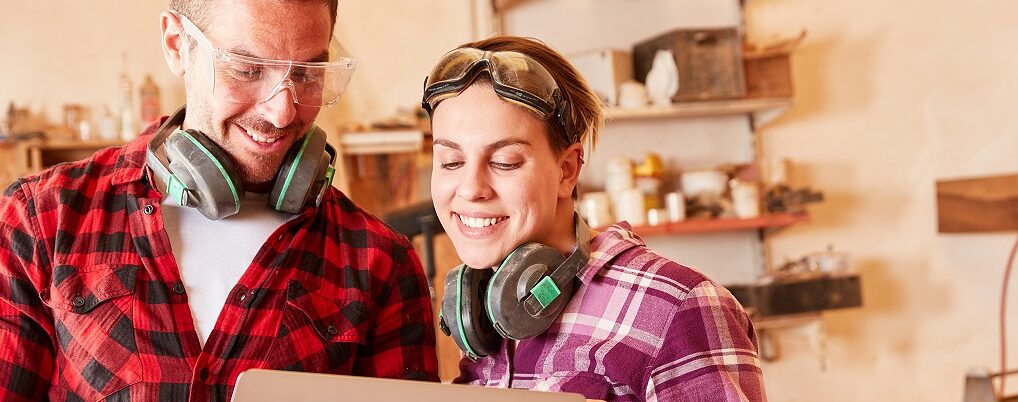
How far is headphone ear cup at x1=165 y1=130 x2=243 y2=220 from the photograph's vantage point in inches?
59.6

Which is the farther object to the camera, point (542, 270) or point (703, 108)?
point (703, 108)

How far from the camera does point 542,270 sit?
137cm

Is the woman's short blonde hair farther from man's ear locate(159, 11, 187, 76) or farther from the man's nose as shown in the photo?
man's ear locate(159, 11, 187, 76)

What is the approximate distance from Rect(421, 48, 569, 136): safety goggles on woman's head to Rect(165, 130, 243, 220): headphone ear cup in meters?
0.34

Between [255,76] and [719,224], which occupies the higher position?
[255,76]

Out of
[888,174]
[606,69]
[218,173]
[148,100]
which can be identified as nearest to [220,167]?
[218,173]

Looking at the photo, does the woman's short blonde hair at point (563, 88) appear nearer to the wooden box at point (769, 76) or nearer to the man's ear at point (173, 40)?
the man's ear at point (173, 40)

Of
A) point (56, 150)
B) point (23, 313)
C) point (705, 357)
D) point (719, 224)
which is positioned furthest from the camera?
point (56, 150)

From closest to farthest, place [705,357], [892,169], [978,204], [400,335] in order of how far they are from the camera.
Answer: [705,357] < [400,335] < [978,204] < [892,169]

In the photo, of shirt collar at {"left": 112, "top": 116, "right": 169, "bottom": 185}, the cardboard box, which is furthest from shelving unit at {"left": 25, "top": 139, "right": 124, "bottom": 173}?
shirt collar at {"left": 112, "top": 116, "right": 169, "bottom": 185}

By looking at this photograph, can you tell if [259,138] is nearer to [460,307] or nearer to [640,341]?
[460,307]

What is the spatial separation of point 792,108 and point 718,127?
1.02 feet

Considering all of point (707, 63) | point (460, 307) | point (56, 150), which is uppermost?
point (707, 63)

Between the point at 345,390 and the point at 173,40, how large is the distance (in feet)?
2.97
